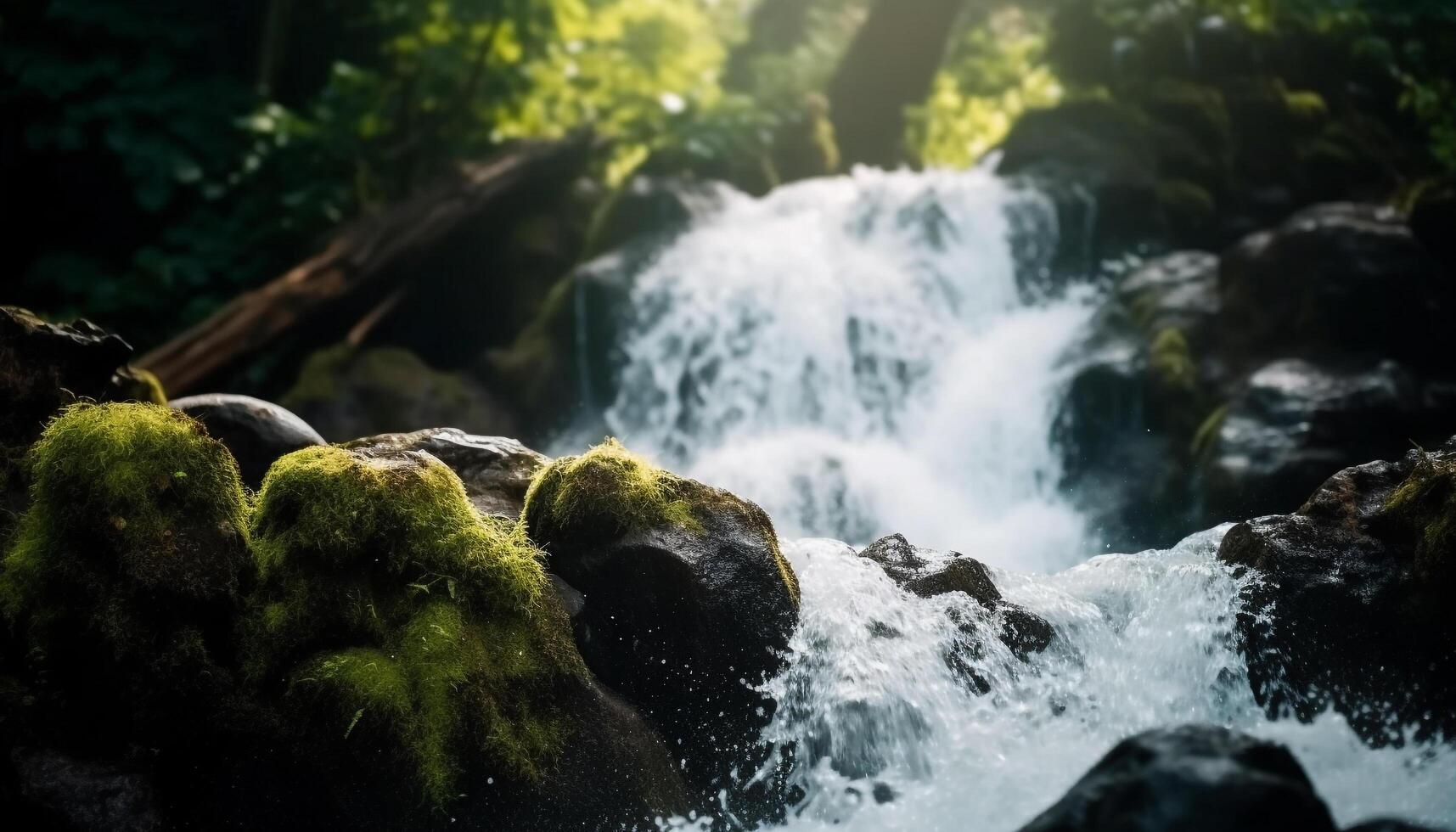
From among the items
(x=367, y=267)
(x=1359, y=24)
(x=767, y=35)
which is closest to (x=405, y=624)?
(x=367, y=267)

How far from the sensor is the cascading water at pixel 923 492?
354 centimetres

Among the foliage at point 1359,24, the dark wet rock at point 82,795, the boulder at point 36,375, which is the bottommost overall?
the dark wet rock at point 82,795

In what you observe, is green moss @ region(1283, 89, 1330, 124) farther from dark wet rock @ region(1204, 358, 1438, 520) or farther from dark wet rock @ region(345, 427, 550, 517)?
dark wet rock @ region(345, 427, 550, 517)

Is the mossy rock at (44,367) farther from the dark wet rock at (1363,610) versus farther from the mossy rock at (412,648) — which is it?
the dark wet rock at (1363,610)

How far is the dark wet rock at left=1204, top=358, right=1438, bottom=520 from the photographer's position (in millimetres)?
6199

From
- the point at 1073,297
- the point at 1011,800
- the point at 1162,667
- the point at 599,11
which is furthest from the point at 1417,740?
the point at 599,11

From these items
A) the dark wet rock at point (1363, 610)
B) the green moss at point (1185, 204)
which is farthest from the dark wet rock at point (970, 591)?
the green moss at point (1185, 204)

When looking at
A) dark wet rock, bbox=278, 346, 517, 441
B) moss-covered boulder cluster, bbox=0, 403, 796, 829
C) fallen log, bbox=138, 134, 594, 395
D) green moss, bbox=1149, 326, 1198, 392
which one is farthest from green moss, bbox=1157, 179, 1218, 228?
moss-covered boulder cluster, bbox=0, 403, 796, 829

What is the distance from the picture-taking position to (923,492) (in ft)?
24.9

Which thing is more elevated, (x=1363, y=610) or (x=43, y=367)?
(x=43, y=367)

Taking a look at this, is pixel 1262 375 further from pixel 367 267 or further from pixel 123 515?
pixel 367 267

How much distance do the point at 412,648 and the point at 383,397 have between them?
601 centimetres

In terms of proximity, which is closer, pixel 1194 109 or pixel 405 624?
pixel 405 624

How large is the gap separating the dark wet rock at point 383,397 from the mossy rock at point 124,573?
5130 mm
